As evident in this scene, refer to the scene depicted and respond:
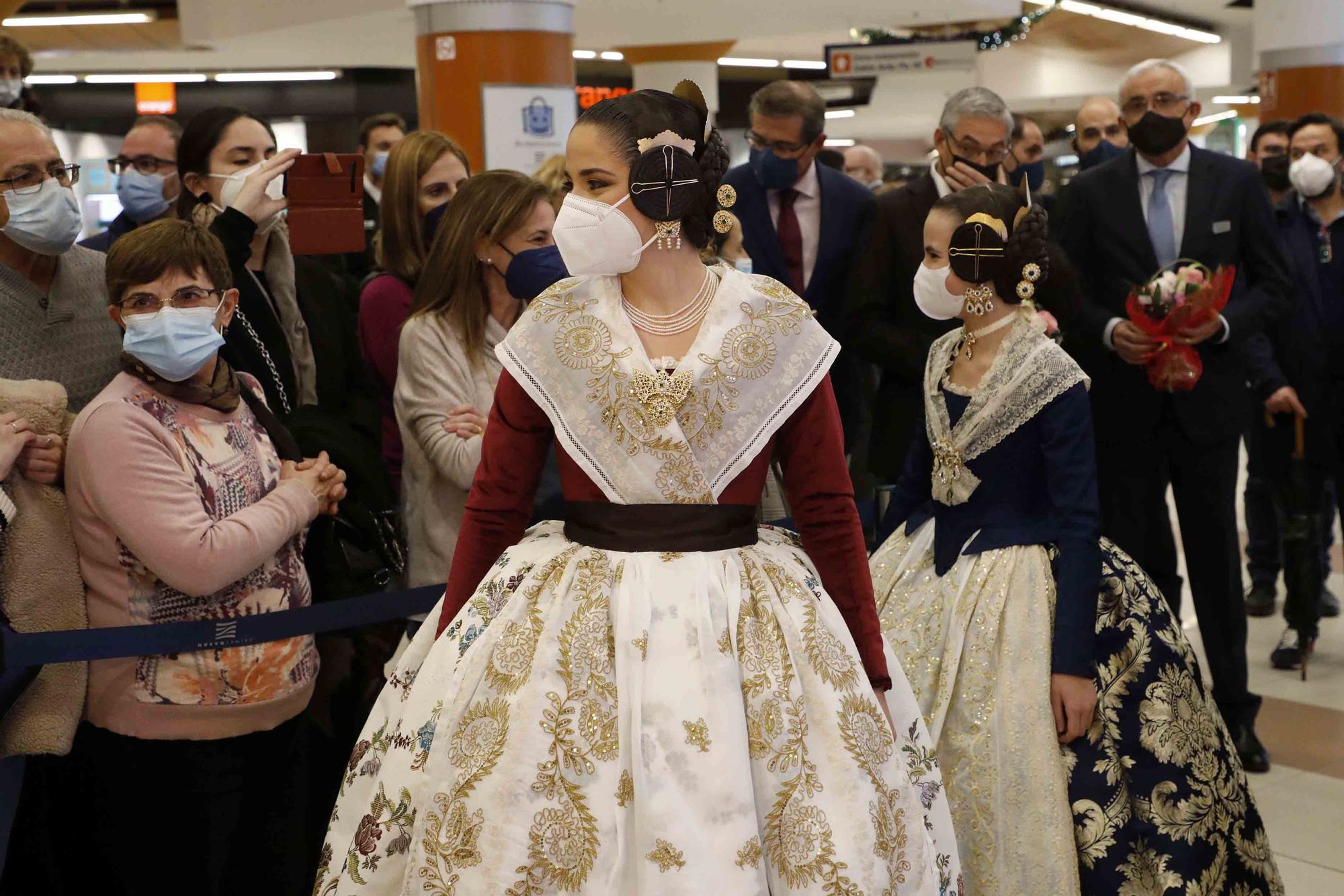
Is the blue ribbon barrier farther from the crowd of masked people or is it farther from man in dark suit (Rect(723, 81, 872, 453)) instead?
man in dark suit (Rect(723, 81, 872, 453))

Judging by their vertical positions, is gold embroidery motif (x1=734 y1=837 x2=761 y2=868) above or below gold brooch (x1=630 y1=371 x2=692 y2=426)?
below

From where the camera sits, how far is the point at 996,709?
2.47 meters

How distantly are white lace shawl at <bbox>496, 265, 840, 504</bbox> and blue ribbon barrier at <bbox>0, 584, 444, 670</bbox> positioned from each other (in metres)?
0.90

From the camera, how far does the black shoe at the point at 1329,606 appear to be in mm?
5398

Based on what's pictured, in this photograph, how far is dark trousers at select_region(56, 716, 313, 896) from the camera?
96.2 inches

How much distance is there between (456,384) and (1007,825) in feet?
4.70

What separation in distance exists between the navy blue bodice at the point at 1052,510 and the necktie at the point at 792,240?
148 cm

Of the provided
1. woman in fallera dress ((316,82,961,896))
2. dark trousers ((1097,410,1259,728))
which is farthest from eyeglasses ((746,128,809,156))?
woman in fallera dress ((316,82,961,896))

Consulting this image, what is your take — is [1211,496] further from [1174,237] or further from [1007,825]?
[1007,825]

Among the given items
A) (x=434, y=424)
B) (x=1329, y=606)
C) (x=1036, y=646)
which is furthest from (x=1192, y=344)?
(x=1329, y=606)

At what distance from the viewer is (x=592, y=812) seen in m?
1.77

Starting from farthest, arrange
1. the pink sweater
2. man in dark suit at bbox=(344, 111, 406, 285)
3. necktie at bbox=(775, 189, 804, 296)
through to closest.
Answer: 1. man in dark suit at bbox=(344, 111, 406, 285)
2. necktie at bbox=(775, 189, 804, 296)
3. the pink sweater

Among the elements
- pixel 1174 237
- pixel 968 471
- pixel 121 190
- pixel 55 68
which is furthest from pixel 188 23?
pixel 968 471

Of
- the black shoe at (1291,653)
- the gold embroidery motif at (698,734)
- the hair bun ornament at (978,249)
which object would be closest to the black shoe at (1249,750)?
the black shoe at (1291,653)
